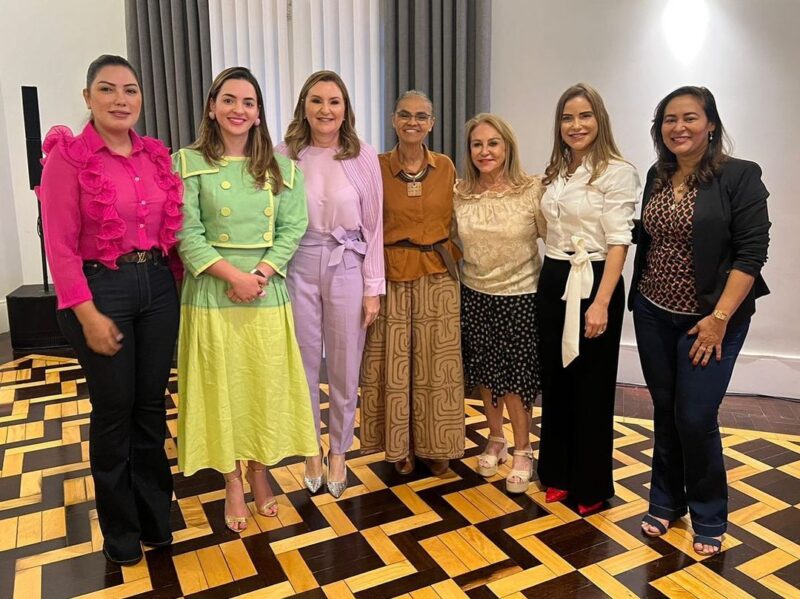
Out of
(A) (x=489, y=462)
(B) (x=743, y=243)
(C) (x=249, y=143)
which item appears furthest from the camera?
(A) (x=489, y=462)

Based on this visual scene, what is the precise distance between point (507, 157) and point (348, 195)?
1.95 ft

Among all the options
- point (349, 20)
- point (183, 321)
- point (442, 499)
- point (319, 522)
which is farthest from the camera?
point (349, 20)

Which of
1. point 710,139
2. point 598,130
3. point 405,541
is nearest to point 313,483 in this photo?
point 405,541

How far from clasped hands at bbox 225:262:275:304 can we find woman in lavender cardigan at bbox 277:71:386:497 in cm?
25

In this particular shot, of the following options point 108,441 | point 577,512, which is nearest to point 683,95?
point 577,512

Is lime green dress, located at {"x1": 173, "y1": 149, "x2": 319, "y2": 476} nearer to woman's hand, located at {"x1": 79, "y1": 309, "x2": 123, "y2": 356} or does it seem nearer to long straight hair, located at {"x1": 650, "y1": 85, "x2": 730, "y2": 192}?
woman's hand, located at {"x1": 79, "y1": 309, "x2": 123, "y2": 356}

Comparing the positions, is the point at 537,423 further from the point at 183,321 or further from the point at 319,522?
the point at 183,321

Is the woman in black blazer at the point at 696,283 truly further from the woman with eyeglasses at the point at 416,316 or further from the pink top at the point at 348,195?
the pink top at the point at 348,195

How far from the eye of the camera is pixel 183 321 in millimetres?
2205

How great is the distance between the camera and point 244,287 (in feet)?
6.98

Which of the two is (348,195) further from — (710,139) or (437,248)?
(710,139)

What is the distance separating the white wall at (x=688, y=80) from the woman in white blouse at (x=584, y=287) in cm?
182

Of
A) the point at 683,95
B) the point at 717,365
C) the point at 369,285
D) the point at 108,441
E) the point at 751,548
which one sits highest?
the point at 683,95

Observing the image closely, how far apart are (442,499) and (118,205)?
1559 millimetres
